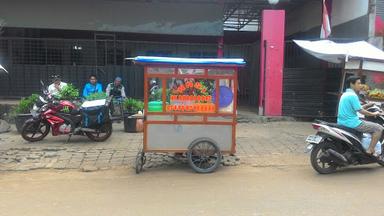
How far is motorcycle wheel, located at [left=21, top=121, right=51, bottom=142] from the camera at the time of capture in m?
10.4

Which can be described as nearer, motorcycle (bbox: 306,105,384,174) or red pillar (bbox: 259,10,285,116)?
motorcycle (bbox: 306,105,384,174)

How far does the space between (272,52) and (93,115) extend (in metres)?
5.94

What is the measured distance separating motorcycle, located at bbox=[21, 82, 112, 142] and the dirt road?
2.48 m

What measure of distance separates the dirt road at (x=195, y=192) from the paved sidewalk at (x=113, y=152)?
1.53 ft

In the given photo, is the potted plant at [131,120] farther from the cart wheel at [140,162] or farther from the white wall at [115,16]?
the white wall at [115,16]

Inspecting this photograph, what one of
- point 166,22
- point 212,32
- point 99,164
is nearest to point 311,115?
point 212,32

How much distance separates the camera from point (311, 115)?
13.9 metres

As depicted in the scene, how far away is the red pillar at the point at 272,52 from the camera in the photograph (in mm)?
13758


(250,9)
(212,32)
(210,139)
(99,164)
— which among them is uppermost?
(250,9)

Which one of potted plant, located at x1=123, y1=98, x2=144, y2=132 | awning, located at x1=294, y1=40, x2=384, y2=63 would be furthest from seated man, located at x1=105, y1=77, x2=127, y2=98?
awning, located at x1=294, y1=40, x2=384, y2=63

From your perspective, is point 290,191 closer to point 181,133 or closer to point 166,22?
point 181,133

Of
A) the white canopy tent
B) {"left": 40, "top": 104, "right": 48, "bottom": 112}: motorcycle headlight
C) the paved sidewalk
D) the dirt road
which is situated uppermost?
the white canopy tent

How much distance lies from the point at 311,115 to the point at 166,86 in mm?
7279

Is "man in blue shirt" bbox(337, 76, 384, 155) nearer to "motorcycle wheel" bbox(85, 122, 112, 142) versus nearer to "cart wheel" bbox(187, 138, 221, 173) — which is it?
"cart wheel" bbox(187, 138, 221, 173)
